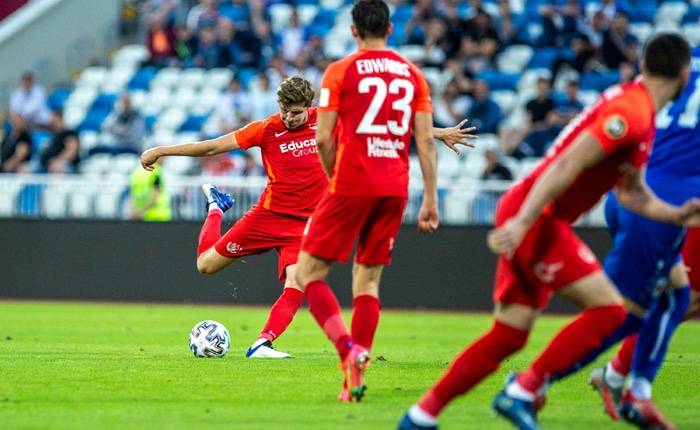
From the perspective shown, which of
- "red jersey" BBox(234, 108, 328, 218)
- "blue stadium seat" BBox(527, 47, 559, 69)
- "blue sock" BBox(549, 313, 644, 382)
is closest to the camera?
"blue sock" BBox(549, 313, 644, 382)

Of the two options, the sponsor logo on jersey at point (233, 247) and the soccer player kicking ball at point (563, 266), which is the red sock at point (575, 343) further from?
the sponsor logo on jersey at point (233, 247)

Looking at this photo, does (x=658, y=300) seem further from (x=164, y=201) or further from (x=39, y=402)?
(x=164, y=201)

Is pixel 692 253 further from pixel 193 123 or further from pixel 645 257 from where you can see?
pixel 193 123

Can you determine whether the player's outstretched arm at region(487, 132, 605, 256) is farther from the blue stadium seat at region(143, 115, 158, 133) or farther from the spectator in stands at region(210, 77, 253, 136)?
the blue stadium seat at region(143, 115, 158, 133)

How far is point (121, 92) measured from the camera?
2616cm

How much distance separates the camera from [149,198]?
67.9ft

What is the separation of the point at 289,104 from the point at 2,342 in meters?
4.13

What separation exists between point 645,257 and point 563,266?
43.1 inches

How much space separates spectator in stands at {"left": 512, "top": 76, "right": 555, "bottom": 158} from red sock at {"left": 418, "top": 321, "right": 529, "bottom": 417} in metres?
14.5

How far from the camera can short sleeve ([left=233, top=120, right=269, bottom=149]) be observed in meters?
11.3

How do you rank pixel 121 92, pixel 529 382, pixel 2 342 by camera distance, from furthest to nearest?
1. pixel 121 92
2. pixel 2 342
3. pixel 529 382

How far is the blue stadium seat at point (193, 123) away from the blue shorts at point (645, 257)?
1731 centimetres

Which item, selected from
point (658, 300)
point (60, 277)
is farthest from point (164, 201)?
point (658, 300)

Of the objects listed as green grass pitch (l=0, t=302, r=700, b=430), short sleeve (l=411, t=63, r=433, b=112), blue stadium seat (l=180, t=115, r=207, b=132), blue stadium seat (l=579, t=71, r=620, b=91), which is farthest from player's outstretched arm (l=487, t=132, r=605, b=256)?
blue stadium seat (l=180, t=115, r=207, b=132)
